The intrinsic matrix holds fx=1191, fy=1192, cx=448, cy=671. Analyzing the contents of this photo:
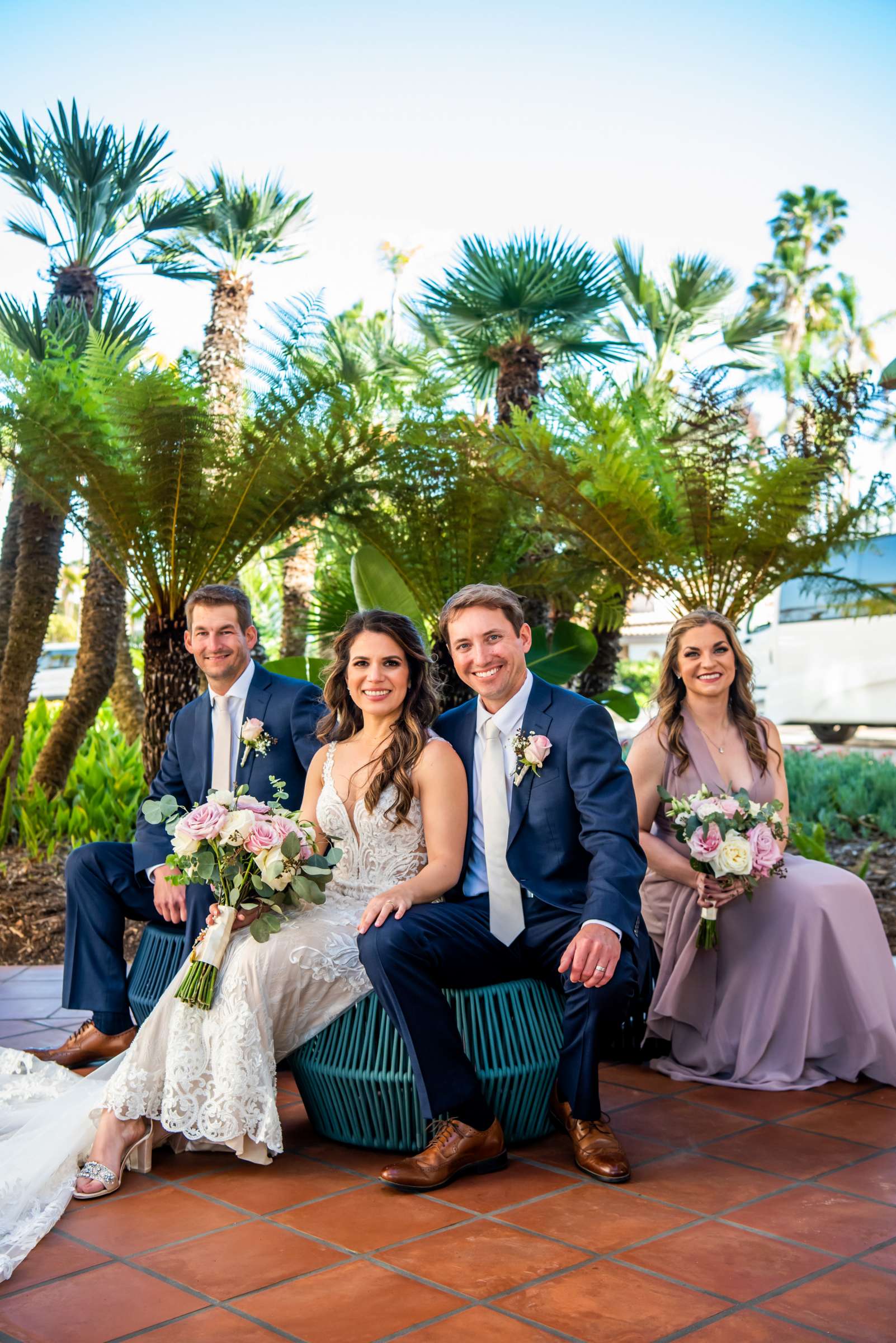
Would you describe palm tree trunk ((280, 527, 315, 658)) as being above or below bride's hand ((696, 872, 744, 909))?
above

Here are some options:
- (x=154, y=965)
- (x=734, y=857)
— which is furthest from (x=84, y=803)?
(x=734, y=857)

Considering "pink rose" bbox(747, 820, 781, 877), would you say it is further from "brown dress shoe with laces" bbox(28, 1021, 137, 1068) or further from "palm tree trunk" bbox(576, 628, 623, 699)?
"palm tree trunk" bbox(576, 628, 623, 699)

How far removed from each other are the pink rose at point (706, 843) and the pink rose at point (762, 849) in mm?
110

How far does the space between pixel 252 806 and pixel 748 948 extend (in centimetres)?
191

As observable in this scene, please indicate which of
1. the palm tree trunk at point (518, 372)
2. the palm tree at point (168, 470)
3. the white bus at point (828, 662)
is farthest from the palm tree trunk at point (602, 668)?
the white bus at point (828, 662)

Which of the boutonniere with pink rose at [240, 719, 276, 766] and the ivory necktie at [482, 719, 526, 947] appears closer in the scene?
the ivory necktie at [482, 719, 526, 947]

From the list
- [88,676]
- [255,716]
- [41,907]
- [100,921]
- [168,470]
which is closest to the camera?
A: [100,921]

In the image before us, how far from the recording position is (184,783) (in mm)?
4609

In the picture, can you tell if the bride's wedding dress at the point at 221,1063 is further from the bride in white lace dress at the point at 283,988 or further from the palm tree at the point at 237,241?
the palm tree at the point at 237,241

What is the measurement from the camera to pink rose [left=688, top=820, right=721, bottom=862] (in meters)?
4.00

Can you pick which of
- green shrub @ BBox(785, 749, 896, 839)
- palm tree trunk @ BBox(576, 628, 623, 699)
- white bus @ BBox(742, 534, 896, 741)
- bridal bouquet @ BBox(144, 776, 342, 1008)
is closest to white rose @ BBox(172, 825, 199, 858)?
bridal bouquet @ BBox(144, 776, 342, 1008)

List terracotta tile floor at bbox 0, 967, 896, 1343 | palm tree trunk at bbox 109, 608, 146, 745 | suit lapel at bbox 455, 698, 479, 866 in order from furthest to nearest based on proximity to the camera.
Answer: palm tree trunk at bbox 109, 608, 146, 745 < suit lapel at bbox 455, 698, 479, 866 < terracotta tile floor at bbox 0, 967, 896, 1343

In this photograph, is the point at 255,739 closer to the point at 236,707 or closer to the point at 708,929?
the point at 236,707

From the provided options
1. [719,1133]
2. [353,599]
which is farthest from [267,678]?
[353,599]
